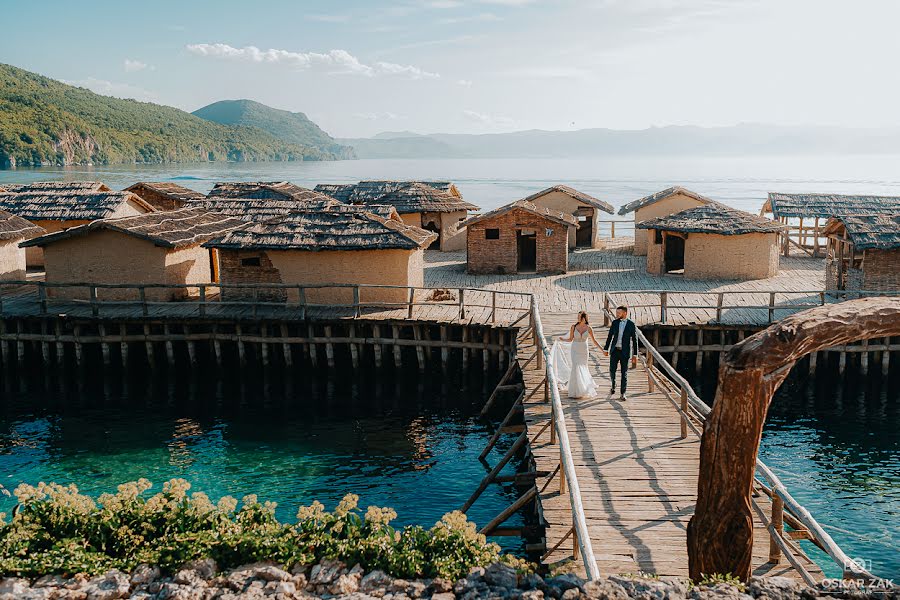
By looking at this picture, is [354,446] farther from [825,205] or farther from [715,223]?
[825,205]

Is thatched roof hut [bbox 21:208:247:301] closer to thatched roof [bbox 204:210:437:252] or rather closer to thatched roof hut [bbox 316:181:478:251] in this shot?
thatched roof [bbox 204:210:437:252]

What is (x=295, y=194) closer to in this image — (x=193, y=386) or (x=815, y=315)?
(x=193, y=386)

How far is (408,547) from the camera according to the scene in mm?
9664

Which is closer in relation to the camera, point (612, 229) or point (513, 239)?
point (513, 239)

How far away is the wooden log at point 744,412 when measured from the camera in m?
7.58

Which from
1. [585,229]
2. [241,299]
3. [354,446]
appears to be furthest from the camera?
[585,229]

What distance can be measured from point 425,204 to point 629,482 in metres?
30.6

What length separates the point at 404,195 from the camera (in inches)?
1705

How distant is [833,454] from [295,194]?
31.8 meters

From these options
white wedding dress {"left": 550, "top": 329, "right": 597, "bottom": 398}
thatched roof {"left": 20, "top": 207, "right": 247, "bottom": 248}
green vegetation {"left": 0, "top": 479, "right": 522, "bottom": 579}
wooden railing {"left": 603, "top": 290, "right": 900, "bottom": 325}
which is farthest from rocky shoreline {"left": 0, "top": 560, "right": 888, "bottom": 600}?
thatched roof {"left": 20, "top": 207, "right": 247, "bottom": 248}

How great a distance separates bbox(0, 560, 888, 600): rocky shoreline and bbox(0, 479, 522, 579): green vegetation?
0.17 metres

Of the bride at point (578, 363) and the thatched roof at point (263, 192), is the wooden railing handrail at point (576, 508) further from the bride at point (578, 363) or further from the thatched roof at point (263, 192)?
the thatched roof at point (263, 192)

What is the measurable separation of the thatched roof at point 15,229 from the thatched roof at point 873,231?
104 ft

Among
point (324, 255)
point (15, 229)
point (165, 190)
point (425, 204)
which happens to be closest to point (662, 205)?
point (425, 204)
